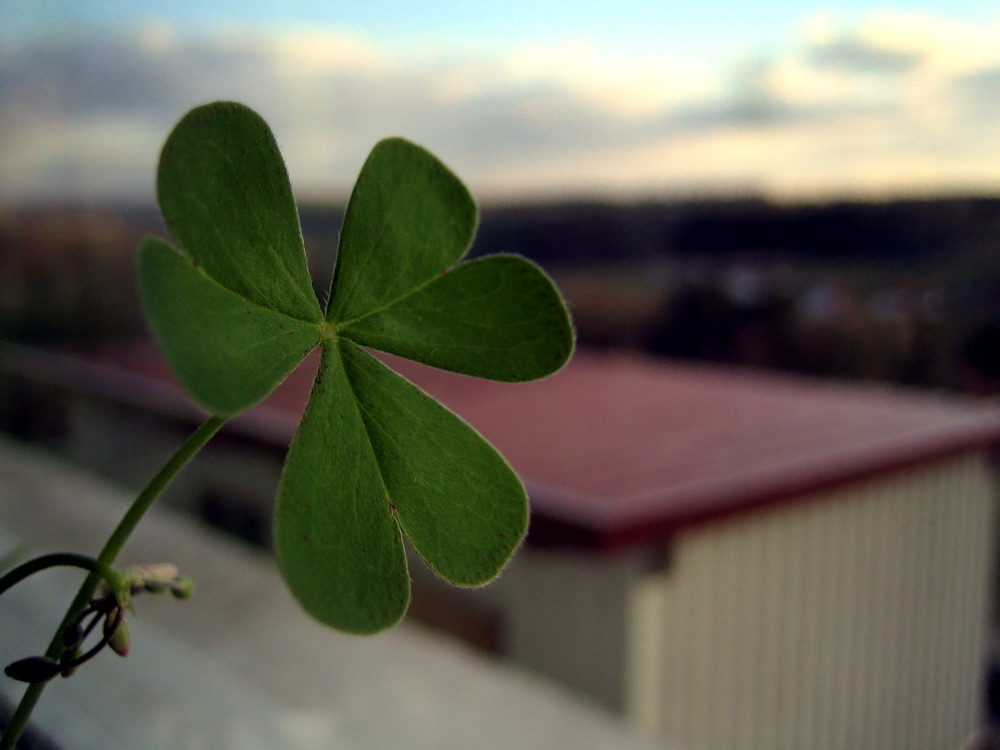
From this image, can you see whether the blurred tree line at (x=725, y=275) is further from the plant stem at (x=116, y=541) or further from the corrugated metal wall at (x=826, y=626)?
the corrugated metal wall at (x=826, y=626)

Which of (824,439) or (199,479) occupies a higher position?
(824,439)

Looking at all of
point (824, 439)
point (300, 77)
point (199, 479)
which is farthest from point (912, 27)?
point (199, 479)

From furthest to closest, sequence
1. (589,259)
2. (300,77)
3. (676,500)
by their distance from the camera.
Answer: (589,259) < (676,500) < (300,77)

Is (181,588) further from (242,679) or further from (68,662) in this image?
(242,679)

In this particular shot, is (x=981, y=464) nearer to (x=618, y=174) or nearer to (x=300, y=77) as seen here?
(x=618, y=174)

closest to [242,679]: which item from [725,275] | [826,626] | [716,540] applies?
[716,540]

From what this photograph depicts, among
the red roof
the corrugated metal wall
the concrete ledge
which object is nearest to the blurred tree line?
the concrete ledge

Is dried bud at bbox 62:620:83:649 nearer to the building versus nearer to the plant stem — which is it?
the plant stem
